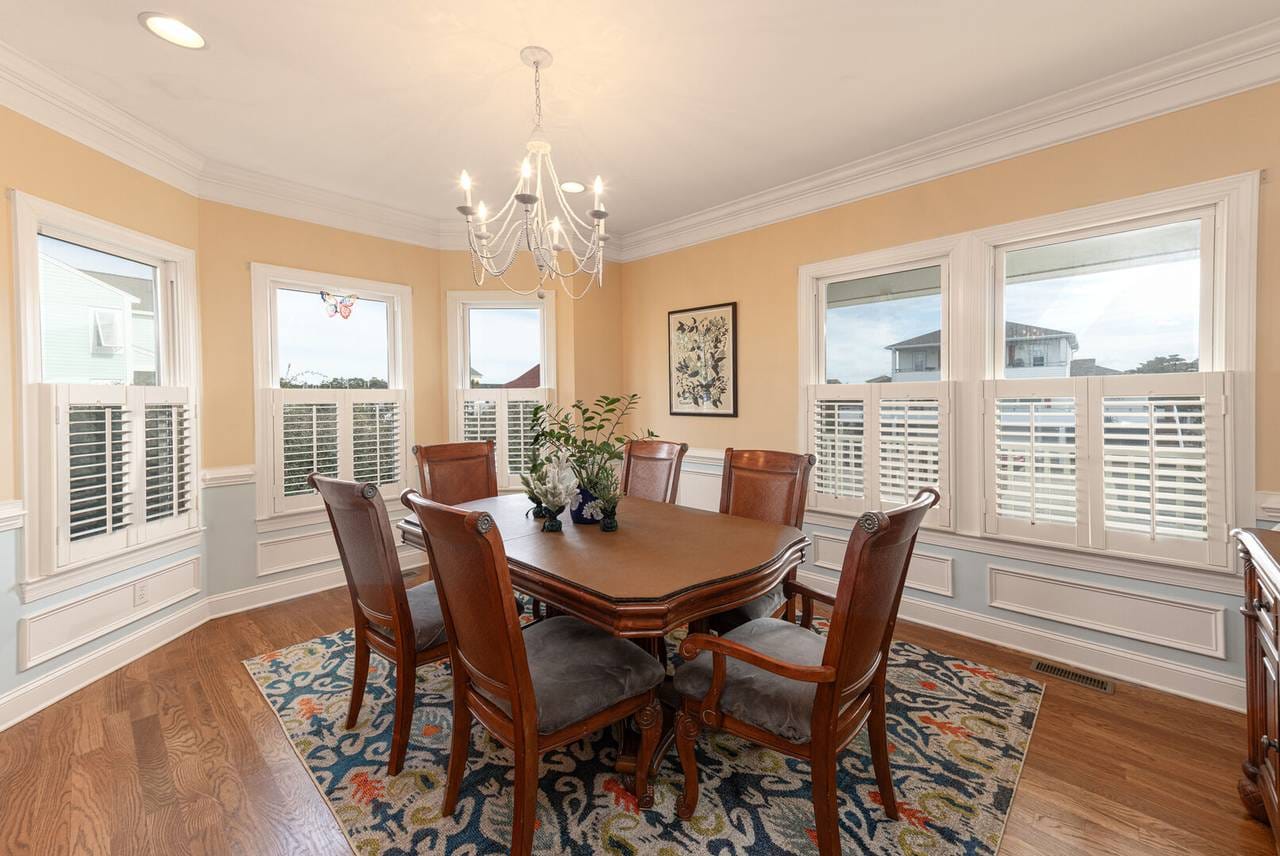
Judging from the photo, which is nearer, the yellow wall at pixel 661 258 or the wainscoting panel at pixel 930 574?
the yellow wall at pixel 661 258

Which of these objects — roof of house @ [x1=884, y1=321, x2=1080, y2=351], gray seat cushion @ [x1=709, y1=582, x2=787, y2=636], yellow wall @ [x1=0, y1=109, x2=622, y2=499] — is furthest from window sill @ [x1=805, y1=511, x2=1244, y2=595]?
yellow wall @ [x1=0, y1=109, x2=622, y2=499]

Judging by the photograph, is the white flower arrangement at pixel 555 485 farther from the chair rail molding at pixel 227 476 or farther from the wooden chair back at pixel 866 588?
the chair rail molding at pixel 227 476

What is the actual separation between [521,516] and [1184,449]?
2955 millimetres

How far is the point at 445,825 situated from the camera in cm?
170

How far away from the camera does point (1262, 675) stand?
1643mm

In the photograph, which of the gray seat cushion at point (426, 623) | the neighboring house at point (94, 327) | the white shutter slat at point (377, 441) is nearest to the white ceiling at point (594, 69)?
the neighboring house at point (94, 327)

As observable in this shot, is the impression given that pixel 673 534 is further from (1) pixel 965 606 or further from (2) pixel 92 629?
(2) pixel 92 629

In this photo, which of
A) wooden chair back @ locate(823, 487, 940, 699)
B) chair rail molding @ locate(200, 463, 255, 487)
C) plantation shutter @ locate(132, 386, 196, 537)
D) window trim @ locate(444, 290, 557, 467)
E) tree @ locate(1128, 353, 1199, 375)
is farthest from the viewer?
window trim @ locate(444, 290, 557, 467)

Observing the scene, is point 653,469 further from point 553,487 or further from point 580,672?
point 580,672

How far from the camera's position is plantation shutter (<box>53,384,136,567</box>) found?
254 centimetres

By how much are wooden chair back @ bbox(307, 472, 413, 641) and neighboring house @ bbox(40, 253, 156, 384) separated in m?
1.77

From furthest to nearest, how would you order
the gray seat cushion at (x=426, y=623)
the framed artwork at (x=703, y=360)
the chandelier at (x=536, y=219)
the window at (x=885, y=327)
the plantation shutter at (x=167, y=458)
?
1. the framed artwork at (x=703, y=360)
2. the window at (x=885, y=327)
3. the plantation shutter at (x=167, y=458)
4. the chandelier at (x=536, y=219)
5. the gray seat cushion at (x=426, y=623)

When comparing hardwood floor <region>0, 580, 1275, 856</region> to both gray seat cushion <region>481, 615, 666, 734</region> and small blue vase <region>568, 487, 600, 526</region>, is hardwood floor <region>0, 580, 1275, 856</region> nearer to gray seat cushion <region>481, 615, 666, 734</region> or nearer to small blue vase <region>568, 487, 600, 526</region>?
gray seat cushion <region>481, 615, 666, 734</region>

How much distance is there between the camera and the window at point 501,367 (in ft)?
14.7
